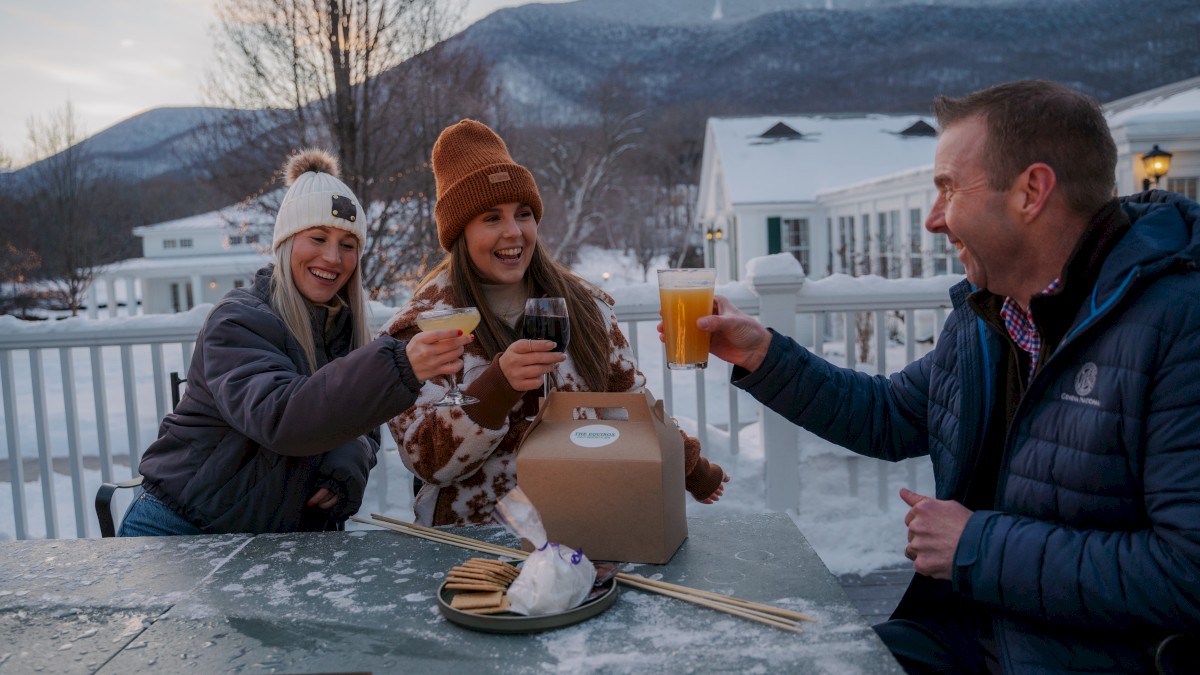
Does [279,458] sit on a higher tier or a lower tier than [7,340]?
lower

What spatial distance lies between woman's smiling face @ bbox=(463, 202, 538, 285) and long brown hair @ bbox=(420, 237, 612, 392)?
0.06m

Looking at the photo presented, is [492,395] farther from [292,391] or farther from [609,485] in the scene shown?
[609,485]

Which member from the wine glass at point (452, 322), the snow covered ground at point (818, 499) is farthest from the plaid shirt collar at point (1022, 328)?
the snow covered ground at point (818, 499)

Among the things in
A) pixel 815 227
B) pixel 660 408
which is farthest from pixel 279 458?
pixel 815 227

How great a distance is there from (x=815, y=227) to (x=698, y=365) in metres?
18.1

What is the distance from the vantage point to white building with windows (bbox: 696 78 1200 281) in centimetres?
1076

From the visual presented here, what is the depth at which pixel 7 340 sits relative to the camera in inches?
166

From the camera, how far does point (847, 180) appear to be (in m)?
19.9

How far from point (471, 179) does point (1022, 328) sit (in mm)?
1650

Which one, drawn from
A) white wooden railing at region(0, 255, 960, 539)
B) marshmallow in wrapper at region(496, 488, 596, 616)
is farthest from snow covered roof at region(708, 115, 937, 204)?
marshmallow in wrapper at region(496, 488, 596, 616)

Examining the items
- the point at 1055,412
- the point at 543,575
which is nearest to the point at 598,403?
the point at 543,575

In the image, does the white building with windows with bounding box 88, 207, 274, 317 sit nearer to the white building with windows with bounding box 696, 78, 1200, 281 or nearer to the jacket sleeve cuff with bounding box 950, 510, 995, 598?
the white building with windows with bounding box 696, 78, 1200, 281

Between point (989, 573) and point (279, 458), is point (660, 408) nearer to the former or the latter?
point (989, 573)

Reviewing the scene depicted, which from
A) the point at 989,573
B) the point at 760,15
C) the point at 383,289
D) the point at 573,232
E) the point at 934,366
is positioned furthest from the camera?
the point at 760,15
